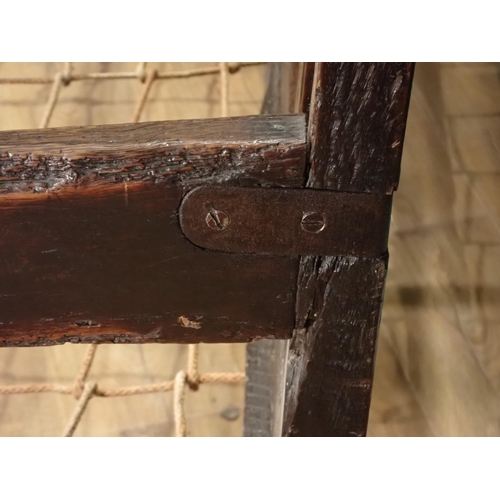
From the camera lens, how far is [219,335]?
393 millimetres

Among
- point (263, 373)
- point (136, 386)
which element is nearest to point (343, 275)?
point (263, 373)

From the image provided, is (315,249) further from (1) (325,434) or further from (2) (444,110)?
(2) (444,110)

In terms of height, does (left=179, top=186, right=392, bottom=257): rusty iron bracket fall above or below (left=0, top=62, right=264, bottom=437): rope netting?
below

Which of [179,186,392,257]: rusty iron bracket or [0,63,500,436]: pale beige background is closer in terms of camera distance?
[179,186,392,257]: rusty iron bracket

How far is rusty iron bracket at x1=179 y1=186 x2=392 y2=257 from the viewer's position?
34 cm

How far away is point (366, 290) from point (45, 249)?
225 millimetres

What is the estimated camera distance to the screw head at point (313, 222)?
13.4 inches

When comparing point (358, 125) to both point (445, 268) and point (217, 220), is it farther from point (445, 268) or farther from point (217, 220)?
point (445, 268)

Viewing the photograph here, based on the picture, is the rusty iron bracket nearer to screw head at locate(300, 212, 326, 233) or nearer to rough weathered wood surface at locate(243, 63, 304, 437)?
screw head at locate(300, 212, 326, 233)

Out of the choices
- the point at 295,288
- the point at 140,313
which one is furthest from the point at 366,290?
the point at 140,313

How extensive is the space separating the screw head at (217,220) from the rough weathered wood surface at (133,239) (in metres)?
0.02

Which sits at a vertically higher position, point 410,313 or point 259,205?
point 410,313

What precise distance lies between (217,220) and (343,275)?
98 mm

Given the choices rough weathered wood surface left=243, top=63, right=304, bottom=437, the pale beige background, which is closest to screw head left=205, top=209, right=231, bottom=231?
rough weathered wood surface left=243, top=63, right=304, bottom=437
